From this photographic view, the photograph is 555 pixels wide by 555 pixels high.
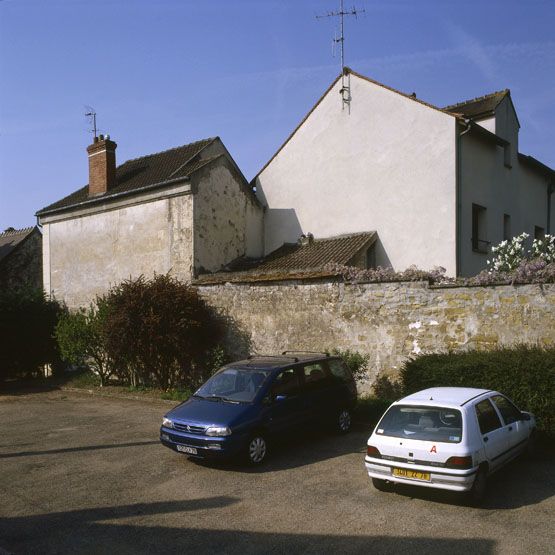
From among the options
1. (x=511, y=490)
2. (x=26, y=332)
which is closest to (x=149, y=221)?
(x=26, y=332)

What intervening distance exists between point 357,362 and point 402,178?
308 inches

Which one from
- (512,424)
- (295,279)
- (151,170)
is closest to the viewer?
(512,424)

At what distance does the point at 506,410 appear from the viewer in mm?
8672

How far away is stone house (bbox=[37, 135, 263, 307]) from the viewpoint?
19516 millimetres

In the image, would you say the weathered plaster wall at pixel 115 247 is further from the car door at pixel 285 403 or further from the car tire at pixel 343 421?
the car door at pixel 285 403

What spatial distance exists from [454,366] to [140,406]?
28.3 ft

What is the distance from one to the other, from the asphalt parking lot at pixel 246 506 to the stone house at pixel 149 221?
9932 mm

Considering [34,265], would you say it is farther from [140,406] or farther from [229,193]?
[140,406]

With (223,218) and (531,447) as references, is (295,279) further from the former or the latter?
(531,447)

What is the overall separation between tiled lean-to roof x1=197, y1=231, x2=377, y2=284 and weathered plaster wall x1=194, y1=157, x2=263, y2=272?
2.42ft

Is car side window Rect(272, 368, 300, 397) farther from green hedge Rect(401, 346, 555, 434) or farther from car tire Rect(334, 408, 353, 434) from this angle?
green hedge Rect(401, 346, 555, 434)

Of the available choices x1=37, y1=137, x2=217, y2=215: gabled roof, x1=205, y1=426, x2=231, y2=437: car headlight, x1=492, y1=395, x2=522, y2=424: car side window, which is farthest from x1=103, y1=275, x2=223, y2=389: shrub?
x1=492, y1=395, x2=522, y2=424: car side window

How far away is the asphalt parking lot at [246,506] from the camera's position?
6250 millimetres

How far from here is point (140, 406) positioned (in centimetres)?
1531
